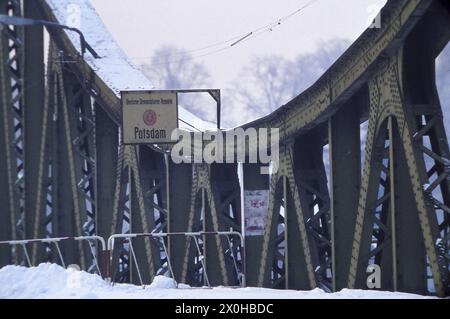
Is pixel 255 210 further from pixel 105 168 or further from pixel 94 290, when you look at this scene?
pixel 94 290

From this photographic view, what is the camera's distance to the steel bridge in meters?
16.5

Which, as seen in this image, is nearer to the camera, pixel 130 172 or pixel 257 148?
pixel 257 148

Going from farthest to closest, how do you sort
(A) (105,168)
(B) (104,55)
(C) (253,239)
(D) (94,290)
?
1. (B) (104,55)
2. (A) (105,168)
3. (C) (253,239)
4. (D) (94,290)

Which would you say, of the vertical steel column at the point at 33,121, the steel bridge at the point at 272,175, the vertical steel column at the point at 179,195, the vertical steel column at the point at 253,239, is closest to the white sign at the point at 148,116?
the steel bridge at the point at 272,175

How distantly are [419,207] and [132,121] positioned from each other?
15.5m

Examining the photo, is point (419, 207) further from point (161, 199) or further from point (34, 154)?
point (34, 154)

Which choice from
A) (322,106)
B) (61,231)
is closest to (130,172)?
(61,231)

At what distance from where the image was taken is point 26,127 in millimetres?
38156

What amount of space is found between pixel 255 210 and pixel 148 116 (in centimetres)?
534

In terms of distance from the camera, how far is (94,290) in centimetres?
1655

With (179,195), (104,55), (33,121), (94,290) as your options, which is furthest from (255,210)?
(33,121)

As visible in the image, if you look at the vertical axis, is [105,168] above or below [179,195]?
above

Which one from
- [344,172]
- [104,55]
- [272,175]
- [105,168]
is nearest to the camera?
[344,172]

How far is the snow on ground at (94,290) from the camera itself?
14.3 meters
